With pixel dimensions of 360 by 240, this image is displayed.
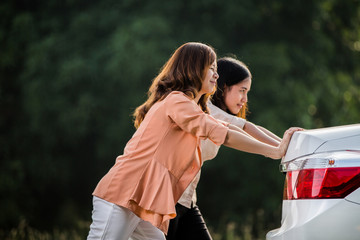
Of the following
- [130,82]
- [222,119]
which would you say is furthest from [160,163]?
[130,82]

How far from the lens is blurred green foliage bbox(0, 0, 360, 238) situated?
11117mm

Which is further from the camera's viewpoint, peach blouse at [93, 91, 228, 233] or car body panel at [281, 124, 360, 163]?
peach blouse at [93, 91, 228, 233]

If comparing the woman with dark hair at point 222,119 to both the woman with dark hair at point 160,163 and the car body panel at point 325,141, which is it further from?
the car body panel at point 325,141

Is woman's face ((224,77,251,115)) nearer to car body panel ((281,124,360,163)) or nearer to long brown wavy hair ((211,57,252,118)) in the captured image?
long brown wavy hair ((211,57,252,118))

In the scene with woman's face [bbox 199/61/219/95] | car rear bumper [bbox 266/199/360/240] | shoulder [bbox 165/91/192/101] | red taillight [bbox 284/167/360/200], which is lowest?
car rear bumper [bbox 266/199/360/240]

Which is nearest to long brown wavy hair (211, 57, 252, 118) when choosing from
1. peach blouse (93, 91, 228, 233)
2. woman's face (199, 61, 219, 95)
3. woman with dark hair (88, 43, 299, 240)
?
woman's face (199, 61, 219, 95)

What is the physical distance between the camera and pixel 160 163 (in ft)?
9.07

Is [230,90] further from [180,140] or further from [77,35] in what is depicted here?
[77,35]

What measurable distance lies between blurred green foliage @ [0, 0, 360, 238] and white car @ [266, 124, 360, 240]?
26.9 feet

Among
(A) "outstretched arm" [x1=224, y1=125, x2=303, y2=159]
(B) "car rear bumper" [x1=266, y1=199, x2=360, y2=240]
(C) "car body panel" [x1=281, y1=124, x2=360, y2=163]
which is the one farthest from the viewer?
(A) "outstretched arm" [x1=224, y1=125, x2=303, y2=159]

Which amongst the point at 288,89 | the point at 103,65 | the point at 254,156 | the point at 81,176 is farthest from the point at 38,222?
the point at 288,89

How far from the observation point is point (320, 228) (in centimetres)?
230

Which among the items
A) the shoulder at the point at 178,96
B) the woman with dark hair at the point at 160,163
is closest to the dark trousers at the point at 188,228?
the woman with dark hair at the point at 160,163

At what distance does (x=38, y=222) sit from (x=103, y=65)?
4300 millimetres
